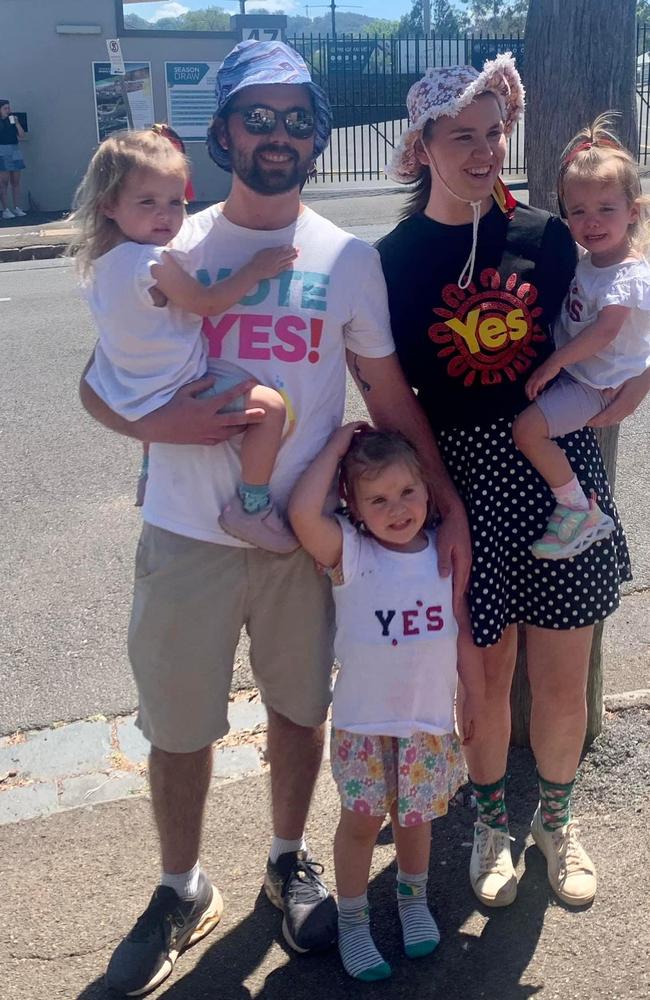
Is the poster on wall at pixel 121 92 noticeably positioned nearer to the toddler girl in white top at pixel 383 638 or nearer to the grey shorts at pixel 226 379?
the grey shorts at pixel 226 379

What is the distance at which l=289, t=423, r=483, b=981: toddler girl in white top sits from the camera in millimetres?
2379

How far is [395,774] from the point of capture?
246 cm

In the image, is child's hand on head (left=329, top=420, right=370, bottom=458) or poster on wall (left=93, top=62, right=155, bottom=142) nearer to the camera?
child's hand on head (left=329, top=420, right=370, bottom=458)

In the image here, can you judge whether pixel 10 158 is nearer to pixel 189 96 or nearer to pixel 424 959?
pixel 189 96

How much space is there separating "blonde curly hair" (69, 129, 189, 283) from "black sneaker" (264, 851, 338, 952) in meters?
1.58

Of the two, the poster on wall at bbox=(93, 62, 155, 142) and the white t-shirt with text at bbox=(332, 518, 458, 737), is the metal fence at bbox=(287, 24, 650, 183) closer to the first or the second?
the poster on wall at bbox=(93, 62, 155, 142)

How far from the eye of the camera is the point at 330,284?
2355mm

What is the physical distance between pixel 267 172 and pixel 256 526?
809mm

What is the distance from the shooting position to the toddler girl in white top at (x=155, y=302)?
226cm

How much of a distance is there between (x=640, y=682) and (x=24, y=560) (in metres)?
2.71

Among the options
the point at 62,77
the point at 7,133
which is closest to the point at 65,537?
the point at 7,133

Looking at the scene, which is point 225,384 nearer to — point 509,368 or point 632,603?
point 509,368

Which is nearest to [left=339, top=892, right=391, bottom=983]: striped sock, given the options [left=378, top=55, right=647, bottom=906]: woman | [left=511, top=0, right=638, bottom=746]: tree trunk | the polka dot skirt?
[left=378, top=55, right=647, bottom=906]: woman

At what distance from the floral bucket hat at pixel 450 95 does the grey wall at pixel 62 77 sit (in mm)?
14803
